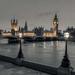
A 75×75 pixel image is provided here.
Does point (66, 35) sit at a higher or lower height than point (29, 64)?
higher

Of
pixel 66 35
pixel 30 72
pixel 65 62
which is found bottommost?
pixel 30 72

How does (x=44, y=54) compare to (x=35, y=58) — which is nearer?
(x=35, y=58)

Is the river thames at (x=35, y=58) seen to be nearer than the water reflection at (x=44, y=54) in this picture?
Yes

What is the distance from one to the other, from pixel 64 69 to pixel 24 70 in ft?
18.7

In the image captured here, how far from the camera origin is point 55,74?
1894 centimetres

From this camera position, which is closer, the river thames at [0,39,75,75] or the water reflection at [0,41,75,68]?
the river thames at [0,39,75,75]

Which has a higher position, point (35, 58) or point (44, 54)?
point (35, 58)

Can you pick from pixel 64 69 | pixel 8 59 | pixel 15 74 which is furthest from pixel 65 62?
pixel 8 59

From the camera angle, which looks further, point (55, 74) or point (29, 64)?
point (29, 64)

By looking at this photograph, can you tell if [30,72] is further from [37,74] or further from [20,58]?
[20,58]

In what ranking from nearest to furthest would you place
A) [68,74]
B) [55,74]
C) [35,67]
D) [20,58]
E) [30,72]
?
[68,74]
[55,74]
[30,72]
[35,67]
[20,58]

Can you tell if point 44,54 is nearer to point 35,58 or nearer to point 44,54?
point 44,54

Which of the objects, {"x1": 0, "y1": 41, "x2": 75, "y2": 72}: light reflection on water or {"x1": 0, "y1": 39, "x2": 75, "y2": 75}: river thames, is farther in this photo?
{"x1": 0, "y1": 41, "x2": 75, "y2": 72}: light reflection on water

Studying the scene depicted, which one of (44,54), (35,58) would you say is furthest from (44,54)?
(35,58)
